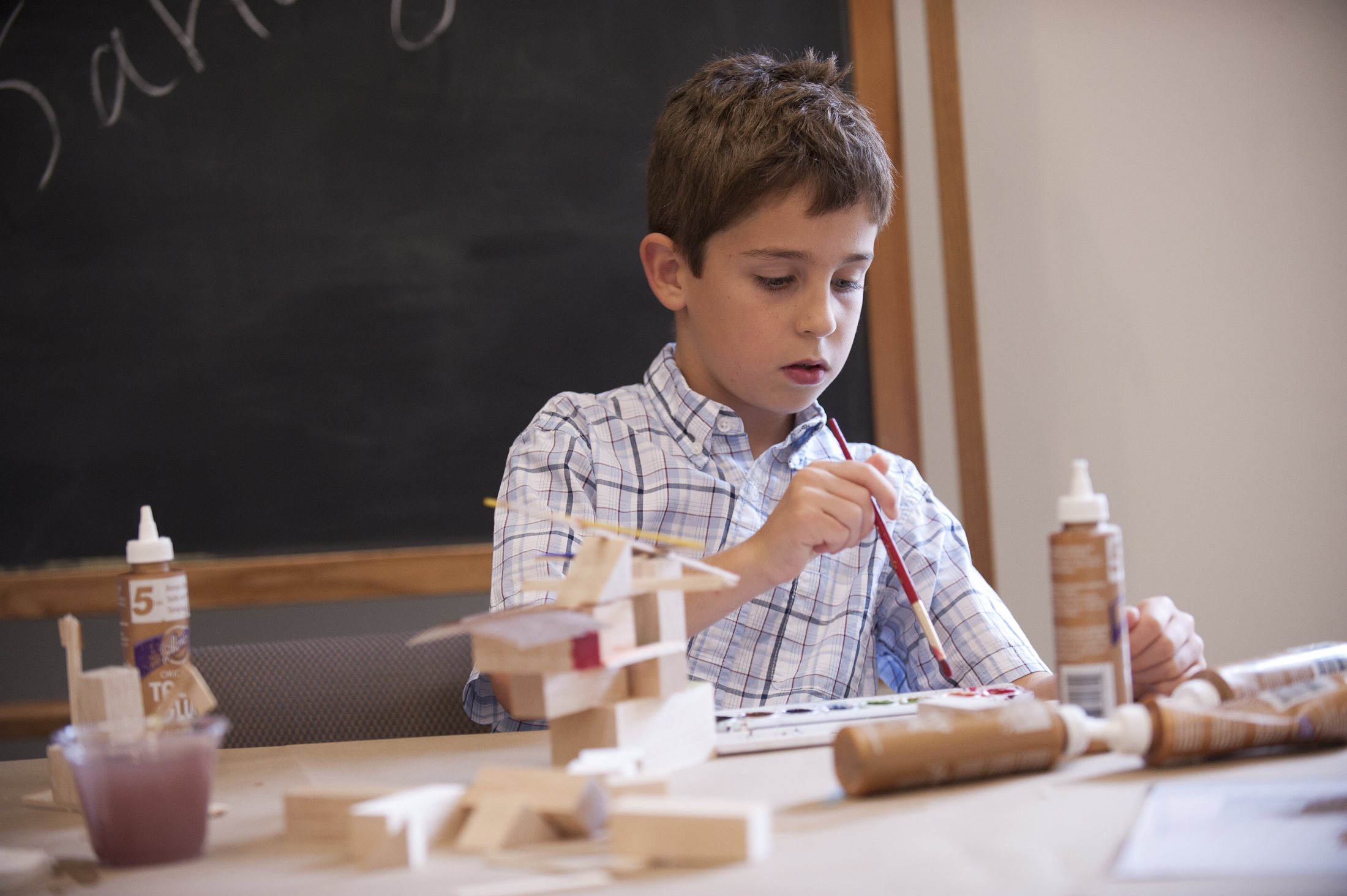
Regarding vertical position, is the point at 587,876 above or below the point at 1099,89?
below

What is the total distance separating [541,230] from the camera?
1793 mm

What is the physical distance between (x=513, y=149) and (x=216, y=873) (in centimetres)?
144

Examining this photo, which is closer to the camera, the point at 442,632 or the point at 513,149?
the point at 442,632

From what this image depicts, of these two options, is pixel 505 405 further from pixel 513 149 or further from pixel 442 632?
pixel 442 632

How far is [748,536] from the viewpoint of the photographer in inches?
46.7

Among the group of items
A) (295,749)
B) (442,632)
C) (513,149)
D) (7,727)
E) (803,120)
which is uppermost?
(513,149)

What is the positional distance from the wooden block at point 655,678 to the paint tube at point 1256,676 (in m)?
0.32

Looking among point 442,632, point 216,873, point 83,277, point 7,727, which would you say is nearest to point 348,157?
point 83,277

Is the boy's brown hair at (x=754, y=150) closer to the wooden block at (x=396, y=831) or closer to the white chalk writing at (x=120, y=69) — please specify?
the wooden block at (x=396, y=831)

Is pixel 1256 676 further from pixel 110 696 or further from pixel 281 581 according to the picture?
pixel 281 581

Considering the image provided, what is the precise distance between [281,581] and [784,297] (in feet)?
3.40

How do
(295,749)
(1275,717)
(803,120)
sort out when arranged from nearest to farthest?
1. (1275,717)
2. (295,749)
3. (803,120)

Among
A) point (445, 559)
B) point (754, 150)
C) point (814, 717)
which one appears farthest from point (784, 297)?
point (445, 559)

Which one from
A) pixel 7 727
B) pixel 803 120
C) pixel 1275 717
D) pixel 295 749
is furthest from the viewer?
pixel 7 727
